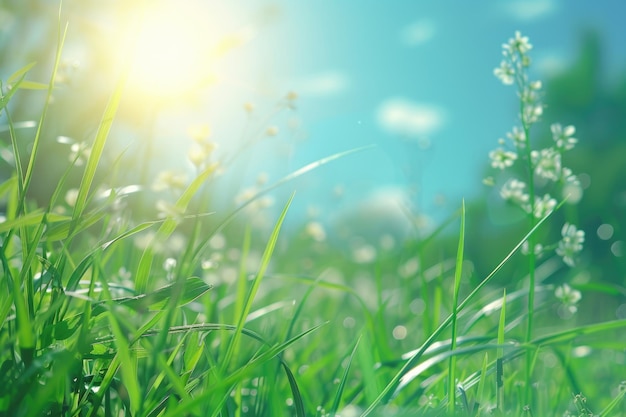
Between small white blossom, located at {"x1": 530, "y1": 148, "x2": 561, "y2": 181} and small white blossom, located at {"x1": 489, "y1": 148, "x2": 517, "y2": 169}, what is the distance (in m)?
0.06

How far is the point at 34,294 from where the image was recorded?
1.13 meters

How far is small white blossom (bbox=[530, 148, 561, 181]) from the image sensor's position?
4.64 feet

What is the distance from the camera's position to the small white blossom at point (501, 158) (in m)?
1.48

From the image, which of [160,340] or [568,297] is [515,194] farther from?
[160,340]

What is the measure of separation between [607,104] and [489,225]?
578 cm

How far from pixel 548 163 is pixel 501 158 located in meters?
0.12

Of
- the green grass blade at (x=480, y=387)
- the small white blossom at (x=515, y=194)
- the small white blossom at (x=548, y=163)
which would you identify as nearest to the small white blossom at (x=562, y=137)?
the small white blossom at (x=548, y=163)

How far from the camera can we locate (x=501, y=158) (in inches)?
58.9

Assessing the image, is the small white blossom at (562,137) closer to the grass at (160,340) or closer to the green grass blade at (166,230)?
the grass at (160,340)

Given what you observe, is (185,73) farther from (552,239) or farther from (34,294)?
(552,239)

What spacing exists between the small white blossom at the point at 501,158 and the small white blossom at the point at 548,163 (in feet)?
0.21

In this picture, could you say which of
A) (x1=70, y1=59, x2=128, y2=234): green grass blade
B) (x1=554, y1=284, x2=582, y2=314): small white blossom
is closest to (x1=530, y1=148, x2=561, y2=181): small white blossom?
(x1=554, y1=284, x2=582, y2=314): small white blossom

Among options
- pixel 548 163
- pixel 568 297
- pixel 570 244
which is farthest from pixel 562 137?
pixel 568 297

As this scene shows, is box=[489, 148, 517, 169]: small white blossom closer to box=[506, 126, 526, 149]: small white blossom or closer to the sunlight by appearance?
box=[506, 126, 526, 149]: small white blossom
